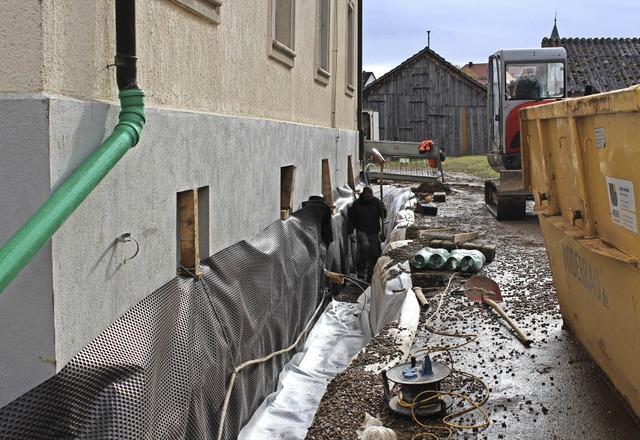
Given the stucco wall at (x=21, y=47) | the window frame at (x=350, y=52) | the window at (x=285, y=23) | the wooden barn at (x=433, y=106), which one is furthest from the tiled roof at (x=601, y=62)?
the stucco wall at (x=21, y=47)

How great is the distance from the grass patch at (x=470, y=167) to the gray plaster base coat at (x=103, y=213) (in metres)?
22.8

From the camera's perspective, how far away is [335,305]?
1079 cm

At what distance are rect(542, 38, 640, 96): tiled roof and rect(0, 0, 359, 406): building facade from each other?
19808 millimetres

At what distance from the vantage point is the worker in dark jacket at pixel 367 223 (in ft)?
45.1

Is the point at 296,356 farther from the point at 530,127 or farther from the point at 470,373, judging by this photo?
the point at 530,127

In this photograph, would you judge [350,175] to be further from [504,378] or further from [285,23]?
[504,378]

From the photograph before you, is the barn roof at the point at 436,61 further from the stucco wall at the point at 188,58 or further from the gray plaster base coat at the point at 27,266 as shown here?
the gray plaster base coat at the point at 27,266

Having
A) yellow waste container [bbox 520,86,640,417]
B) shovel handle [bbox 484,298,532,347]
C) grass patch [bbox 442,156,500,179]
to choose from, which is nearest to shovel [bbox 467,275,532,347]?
shovel handle [bbox 484,298,532,347]

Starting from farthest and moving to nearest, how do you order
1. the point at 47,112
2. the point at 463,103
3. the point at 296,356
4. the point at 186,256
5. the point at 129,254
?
the point at 463,103 < the point at 296,356 < the point at 186,256 < the point at 129,254 < the point at 47,112

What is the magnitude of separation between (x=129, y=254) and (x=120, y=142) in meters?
0.90

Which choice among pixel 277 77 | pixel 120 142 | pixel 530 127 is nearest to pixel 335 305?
pixel 277 77

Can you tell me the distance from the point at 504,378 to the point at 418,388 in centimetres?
100

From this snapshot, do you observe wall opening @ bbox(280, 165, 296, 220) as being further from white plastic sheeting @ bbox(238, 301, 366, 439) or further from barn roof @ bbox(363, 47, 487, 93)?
barn roof @ bbox(363, 47, 487, 93)

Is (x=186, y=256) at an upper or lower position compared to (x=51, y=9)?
lower
